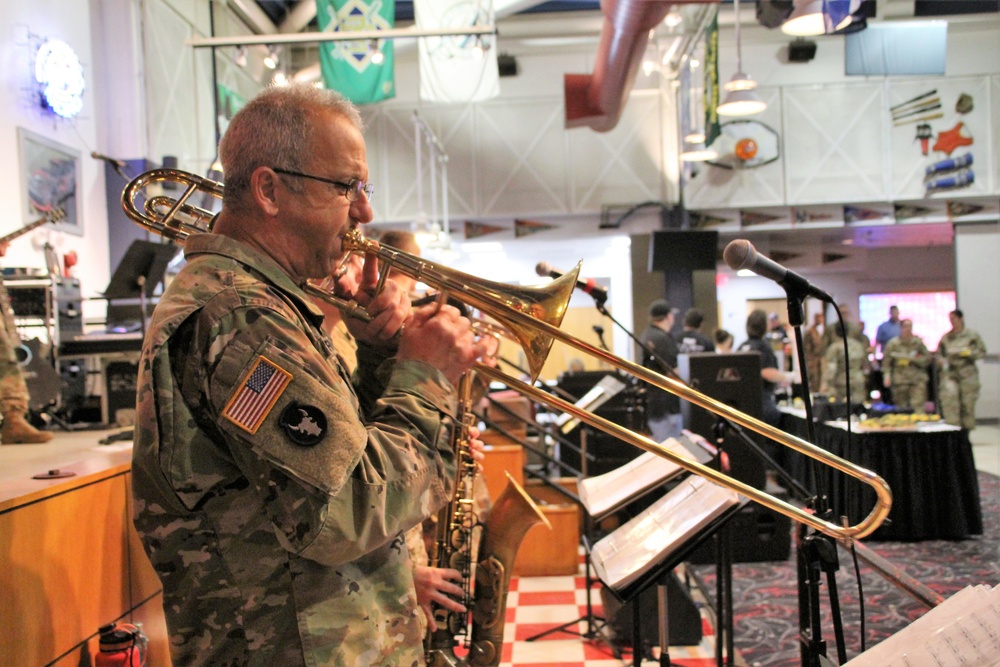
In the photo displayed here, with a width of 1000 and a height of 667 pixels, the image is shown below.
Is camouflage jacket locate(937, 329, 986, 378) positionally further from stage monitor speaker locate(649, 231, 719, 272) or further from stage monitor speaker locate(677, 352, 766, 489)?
stage monitor speaker locate(677, 352, 766, 489)

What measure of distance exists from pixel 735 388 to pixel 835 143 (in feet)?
29.7

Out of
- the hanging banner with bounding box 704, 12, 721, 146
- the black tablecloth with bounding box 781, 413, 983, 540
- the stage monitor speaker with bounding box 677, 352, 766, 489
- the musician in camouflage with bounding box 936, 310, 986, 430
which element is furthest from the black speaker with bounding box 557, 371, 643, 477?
the musician in camouflage with bounding box 936, 310, 986, 430

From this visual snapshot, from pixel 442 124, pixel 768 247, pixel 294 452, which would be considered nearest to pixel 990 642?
pixel 294 452

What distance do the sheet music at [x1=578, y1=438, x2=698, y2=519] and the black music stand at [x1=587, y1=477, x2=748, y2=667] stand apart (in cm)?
11

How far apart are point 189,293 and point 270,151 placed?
30 centimetres

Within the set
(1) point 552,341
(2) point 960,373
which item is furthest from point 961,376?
(1) point 552,341

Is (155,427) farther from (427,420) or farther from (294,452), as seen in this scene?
(427,420)

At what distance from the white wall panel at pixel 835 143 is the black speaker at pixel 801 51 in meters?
0.48

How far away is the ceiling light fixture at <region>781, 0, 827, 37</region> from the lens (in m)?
5.82

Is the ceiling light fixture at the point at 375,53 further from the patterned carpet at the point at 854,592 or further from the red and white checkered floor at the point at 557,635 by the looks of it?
the patterned carpet at the point at 854,592

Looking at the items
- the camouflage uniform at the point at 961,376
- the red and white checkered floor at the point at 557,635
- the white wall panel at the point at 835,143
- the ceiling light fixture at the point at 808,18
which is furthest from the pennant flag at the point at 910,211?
the red and white checkered floor at the point at 557,635

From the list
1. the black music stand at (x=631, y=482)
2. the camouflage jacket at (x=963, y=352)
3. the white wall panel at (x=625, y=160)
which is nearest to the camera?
the black music stand at (x=631, y=482)

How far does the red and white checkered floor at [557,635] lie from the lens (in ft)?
13.1

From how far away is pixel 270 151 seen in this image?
57.0 inches
